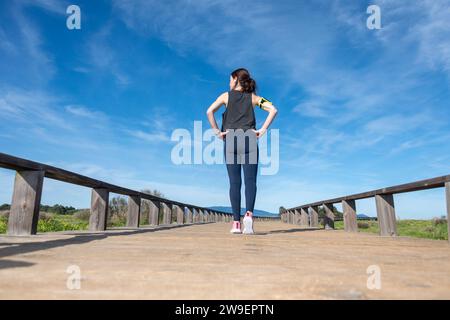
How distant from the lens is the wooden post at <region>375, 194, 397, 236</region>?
399cm

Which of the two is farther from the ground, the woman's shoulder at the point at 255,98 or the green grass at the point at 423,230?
the woman's shoulder at the point at 255,98

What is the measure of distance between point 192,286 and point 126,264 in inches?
20.0

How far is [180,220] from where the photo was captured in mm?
9898

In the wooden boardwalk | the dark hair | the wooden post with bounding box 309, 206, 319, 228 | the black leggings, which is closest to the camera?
the wooden boardwalk

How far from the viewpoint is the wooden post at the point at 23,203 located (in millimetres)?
2764

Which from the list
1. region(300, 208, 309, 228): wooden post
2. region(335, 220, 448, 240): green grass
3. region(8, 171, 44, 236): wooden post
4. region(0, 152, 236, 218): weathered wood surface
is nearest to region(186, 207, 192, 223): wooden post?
region(300, 208, 309, 228): wooden post

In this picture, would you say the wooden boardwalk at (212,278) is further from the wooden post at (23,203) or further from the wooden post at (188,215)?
the wooden post at (188,215)

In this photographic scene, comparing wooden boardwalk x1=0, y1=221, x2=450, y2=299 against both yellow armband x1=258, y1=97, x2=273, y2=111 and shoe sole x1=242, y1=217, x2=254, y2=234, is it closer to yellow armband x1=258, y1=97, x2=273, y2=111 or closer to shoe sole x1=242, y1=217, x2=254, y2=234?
shoe sole x1=242, y1=217, x2=254, y2=234

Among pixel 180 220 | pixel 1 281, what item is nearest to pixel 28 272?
pixel 1 281

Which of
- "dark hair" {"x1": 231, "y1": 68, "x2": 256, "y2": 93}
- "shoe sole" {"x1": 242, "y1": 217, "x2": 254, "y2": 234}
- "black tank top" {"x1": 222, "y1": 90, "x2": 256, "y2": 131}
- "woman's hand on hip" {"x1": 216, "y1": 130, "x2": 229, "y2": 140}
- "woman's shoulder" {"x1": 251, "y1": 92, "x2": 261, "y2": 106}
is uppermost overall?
"dark hair" {"x1": 231, "y1": 68, "x2": 256, "y2": 93}

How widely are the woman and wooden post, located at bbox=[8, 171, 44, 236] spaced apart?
200cm

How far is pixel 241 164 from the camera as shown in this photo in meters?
3.91

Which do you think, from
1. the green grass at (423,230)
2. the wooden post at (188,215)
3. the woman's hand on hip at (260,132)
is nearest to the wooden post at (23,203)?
the woman's hand on hip at (260,132)
